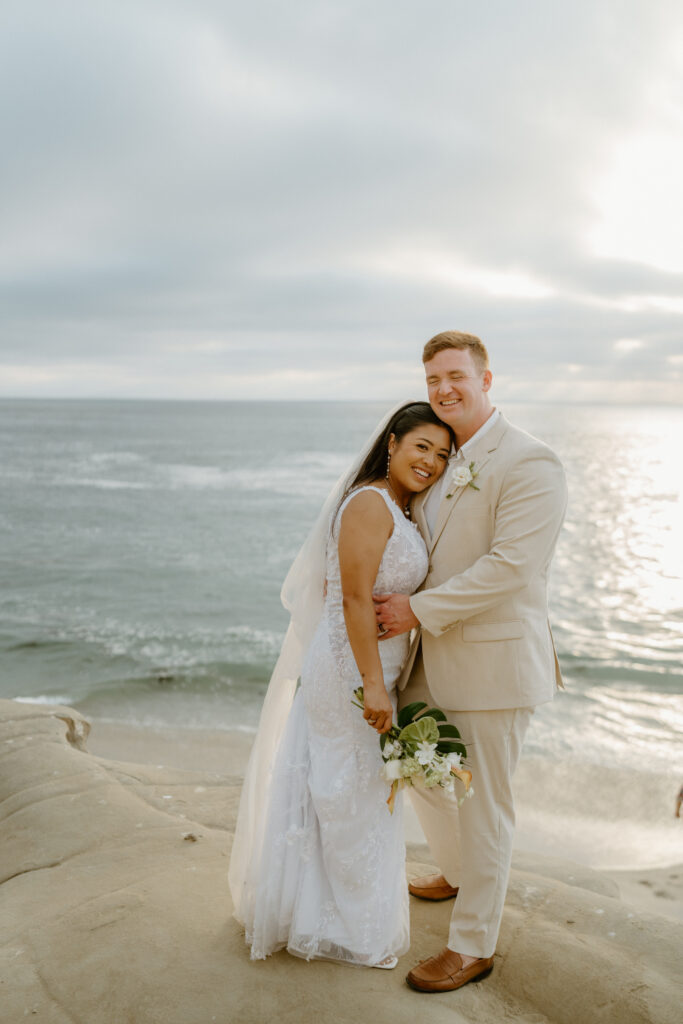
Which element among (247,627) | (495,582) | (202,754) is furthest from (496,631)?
(247,627)

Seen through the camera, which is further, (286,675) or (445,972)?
(286,675)

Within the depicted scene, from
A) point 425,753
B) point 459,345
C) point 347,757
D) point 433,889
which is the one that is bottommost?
point 433,889

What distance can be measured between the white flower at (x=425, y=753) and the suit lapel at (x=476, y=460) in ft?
2.84

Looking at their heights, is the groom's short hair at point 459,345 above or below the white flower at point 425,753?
above

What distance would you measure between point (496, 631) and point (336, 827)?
1.07 m

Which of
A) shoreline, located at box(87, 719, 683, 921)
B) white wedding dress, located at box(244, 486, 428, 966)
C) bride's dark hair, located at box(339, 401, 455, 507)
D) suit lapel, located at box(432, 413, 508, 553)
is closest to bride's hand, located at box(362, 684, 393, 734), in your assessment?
white wedding dress, located at box(244, 486, 428, 966)

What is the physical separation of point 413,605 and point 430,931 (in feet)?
5.26

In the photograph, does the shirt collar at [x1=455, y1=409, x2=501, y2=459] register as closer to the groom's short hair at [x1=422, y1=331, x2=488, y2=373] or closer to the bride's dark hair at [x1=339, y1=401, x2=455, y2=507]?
the bride's dark hair at [x1=339, y1=401, x2=455, y2=507]

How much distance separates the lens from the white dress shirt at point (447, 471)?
11.8 ft

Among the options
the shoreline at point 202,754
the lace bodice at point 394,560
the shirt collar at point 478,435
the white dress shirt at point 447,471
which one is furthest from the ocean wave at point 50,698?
the shirt collar at point 478,435

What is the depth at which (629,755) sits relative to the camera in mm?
8344

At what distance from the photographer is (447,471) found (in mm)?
3670

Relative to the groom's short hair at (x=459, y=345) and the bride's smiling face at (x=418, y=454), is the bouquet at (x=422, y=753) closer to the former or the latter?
the bride's smiling face at (x=418, y=454)

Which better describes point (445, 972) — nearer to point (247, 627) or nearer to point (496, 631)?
point (496, 631)
